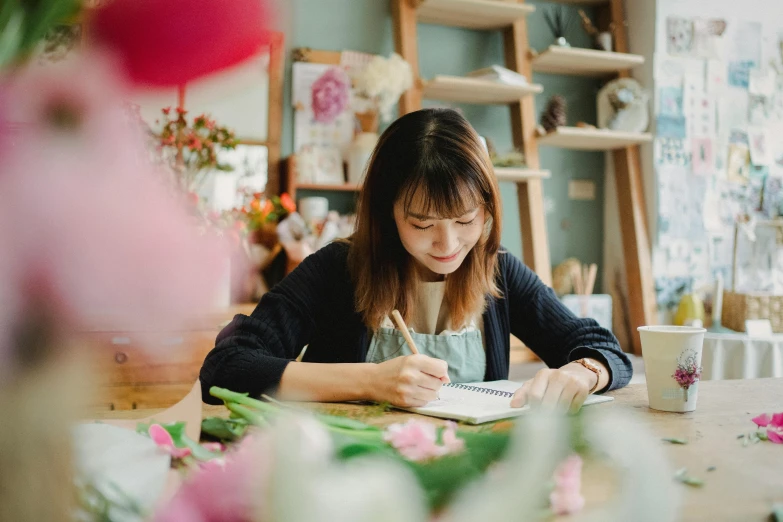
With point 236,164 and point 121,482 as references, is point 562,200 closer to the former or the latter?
point 236,164

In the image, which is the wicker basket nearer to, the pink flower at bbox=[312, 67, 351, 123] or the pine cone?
the pine cone

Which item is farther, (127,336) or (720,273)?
(720,273)

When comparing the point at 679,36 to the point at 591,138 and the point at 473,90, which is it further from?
the point at 473,90

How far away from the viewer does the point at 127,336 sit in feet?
0.38

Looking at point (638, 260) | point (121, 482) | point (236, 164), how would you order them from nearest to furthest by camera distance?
1. point (121, 482)
2. point (236, 164)
3. point (638, 260)

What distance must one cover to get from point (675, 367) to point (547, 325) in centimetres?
48

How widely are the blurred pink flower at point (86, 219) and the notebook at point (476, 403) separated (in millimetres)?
659

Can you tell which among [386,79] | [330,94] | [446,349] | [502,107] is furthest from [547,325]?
[502,107]

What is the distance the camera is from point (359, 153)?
258cm

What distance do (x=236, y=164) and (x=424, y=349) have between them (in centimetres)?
155

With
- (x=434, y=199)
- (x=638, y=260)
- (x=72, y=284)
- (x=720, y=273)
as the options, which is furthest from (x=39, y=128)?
(x=720, y=273)

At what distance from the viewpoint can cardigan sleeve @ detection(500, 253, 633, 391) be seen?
1177mm

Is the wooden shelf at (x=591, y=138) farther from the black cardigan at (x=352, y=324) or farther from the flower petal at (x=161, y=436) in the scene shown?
the flower petal at (x=161, y=436)

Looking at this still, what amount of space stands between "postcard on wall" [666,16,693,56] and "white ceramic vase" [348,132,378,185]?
4.88ft
